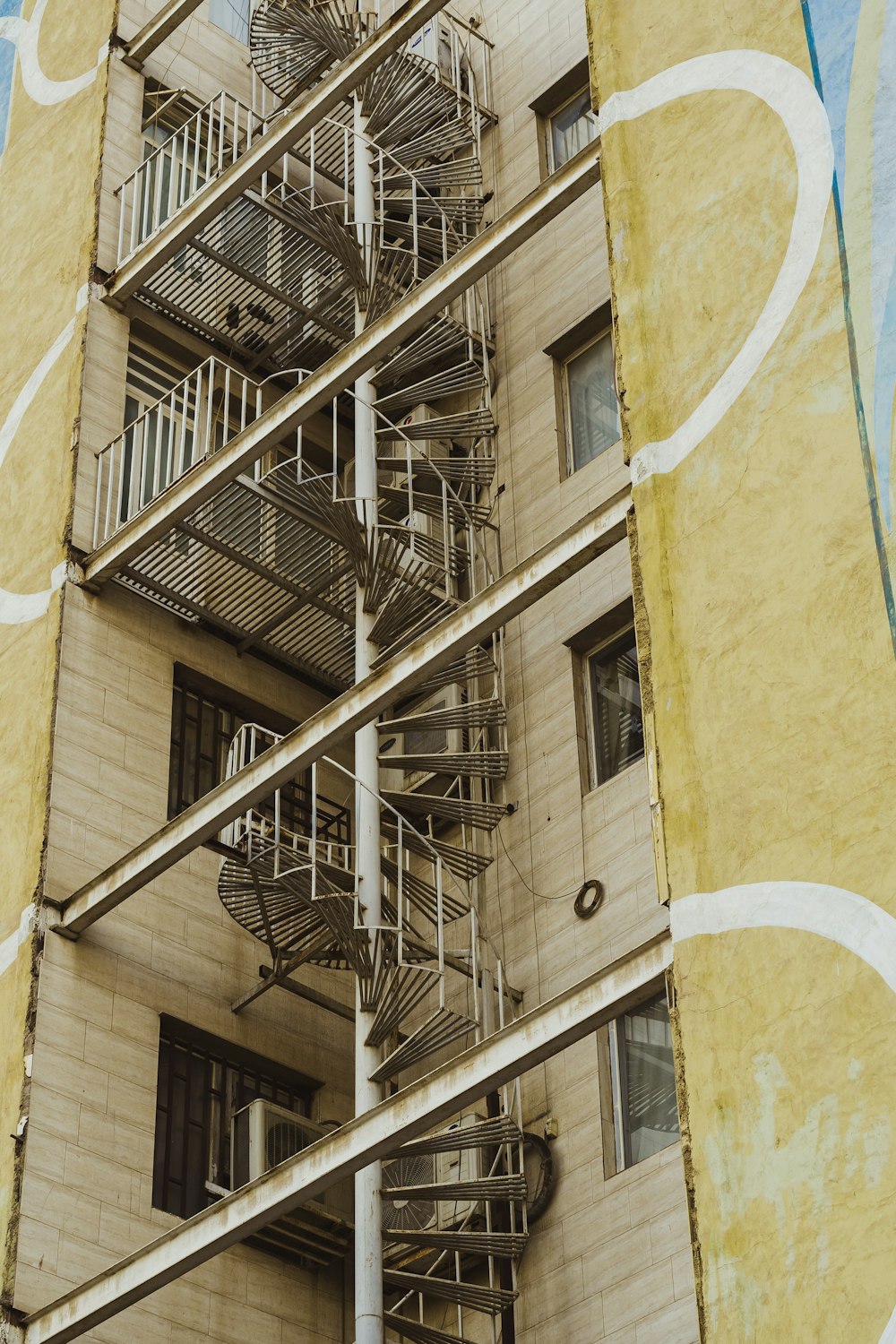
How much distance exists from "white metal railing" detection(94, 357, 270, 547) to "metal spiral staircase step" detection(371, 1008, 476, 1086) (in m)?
6.98

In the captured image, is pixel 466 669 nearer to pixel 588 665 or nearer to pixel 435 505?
pixel 588 665

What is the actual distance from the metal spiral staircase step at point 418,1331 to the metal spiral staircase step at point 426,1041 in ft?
3.58

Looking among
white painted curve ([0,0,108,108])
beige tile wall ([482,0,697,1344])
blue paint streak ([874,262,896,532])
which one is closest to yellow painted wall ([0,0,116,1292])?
white painted curve ([0,0,108,108])

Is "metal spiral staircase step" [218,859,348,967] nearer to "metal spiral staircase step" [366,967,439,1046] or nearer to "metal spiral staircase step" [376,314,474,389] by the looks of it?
"metal spiral staircase step" [366,967,439,1046]

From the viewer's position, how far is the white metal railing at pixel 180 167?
93.9 ft

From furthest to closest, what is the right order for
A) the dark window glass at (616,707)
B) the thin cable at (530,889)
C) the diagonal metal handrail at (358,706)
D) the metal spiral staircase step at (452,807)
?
the dark window glass at (616,707) < the metal spiral staircase step at (452,807) < the thin cable at (530,889) < the diagonal metal handrail at (358,706)

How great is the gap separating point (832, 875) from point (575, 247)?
1288cm

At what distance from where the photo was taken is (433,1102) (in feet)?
62.1

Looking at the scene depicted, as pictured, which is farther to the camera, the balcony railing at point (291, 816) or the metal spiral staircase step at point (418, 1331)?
the balcony railing at point (291, 816)

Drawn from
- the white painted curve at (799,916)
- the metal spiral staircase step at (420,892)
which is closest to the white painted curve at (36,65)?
the metal spiral staircase step at (420,892)

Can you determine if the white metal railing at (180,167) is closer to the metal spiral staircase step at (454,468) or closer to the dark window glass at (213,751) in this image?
the metal spiral staircase step at (454,468)

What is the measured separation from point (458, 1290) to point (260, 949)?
4979 millimetres

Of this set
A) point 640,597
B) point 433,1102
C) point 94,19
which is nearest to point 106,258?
point 94,19

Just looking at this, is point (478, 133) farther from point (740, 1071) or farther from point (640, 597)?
point (740, 1071)
